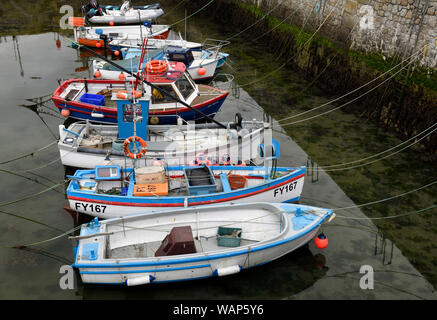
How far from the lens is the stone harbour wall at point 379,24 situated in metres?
14.0

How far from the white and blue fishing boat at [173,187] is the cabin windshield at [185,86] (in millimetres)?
4113

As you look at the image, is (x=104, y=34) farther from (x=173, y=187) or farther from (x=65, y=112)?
(x=173, y=187)

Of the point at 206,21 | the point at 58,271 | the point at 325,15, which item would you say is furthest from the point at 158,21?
the point at 58,271

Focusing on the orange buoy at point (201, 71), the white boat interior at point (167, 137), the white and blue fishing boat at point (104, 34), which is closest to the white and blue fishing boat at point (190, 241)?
the white boat interior at point (167, 137)

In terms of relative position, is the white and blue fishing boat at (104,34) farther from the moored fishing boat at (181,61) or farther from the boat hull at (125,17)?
the boat hull at (125,17)

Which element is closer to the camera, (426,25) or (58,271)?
(58,271)

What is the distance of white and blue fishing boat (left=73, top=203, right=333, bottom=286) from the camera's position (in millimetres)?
8250

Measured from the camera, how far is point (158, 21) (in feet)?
96.6

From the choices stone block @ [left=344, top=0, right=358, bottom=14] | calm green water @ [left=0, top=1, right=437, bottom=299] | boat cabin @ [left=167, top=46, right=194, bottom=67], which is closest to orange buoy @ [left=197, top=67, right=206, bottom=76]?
boat cabin @ [left=167, top=46, right=194, bottom=67]

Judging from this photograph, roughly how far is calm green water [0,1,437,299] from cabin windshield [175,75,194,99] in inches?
89.6

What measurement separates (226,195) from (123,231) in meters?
2.57

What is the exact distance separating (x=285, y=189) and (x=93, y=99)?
25.6 feet

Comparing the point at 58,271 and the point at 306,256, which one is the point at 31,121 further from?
the point at 306,256

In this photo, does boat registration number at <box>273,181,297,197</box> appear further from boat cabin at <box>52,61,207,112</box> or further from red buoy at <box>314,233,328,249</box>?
boat cabin at <box>52,61,207,112</box>
